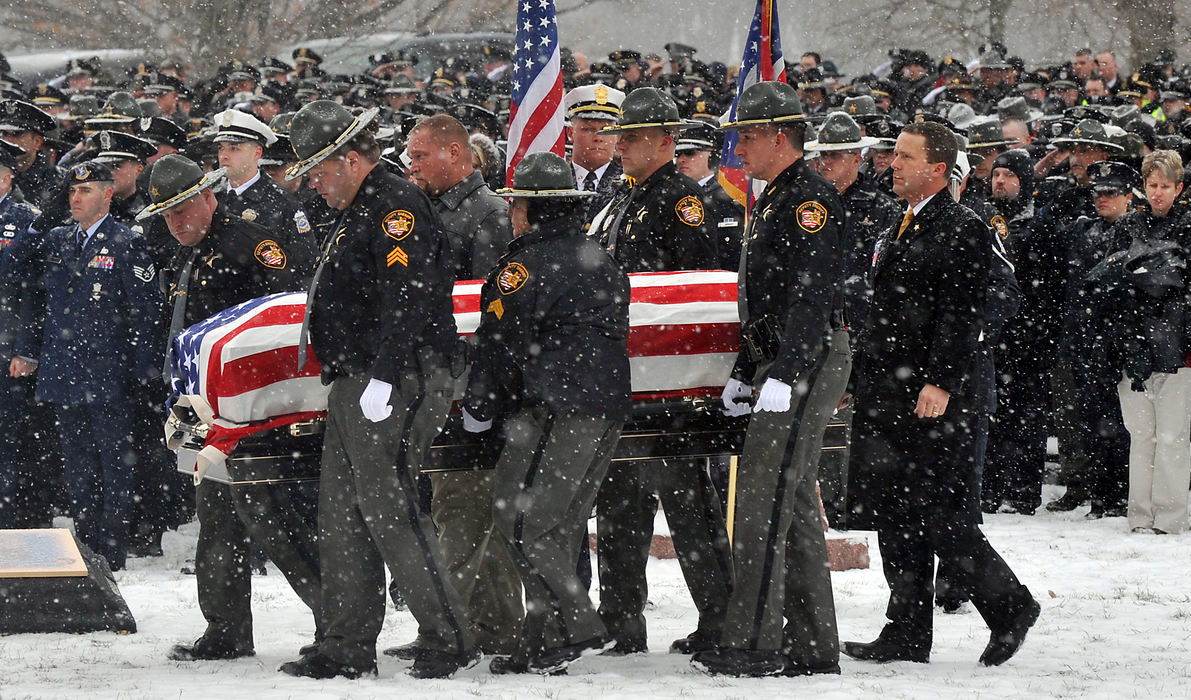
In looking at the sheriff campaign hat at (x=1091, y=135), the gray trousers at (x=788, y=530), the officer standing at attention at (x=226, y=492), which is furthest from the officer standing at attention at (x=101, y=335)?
the sheriff campaign hat at (x=1091, y=135)

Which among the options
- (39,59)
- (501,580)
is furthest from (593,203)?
(39,59)

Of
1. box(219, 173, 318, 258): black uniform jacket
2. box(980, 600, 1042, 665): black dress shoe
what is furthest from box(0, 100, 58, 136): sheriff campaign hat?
box(980, 600, 1042, 665): black dress shoe

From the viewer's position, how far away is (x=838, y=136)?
8.32 meters

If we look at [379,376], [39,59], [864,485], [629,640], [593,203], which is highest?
[39,59]

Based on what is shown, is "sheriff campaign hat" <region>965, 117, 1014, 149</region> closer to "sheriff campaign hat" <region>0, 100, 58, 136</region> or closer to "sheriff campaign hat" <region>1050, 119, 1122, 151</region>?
"sheriff campaign hat" <region>1050, 119, 1122, 151</region>

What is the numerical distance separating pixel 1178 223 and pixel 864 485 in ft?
13.0

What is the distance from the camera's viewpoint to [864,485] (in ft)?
20.1

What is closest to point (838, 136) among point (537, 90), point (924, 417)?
point (537, 90)

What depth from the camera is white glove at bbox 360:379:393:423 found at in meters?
5.46

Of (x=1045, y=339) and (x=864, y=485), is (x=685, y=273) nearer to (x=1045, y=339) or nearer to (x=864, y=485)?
(x=864, y=485)

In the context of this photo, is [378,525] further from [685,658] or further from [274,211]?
[274,211]

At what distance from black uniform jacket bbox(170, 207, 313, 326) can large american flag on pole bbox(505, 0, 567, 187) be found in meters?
1.49

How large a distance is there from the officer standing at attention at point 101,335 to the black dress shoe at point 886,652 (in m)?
3.83

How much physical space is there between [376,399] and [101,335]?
3378mm
